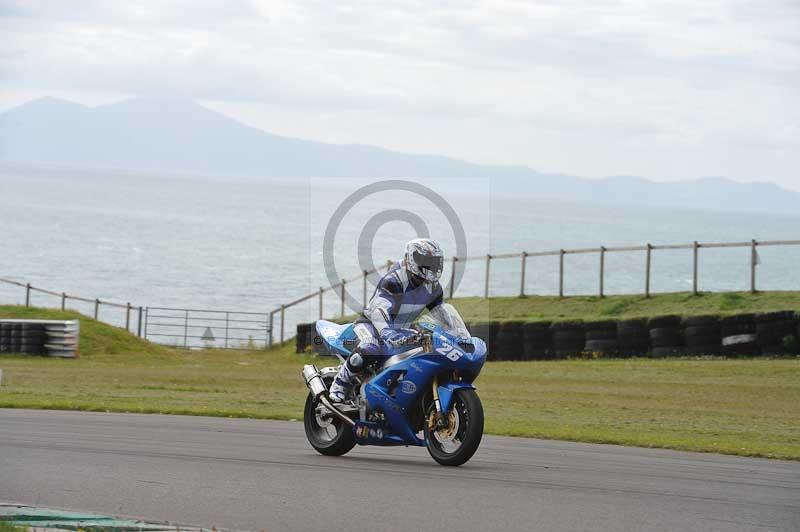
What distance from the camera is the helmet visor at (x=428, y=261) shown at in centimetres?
1072

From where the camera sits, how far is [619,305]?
110 feet

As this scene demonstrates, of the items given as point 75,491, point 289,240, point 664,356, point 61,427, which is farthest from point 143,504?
point 289,240

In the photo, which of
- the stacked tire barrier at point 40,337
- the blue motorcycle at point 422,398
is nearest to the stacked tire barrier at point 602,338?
the stacked tire barrier at point 40,337

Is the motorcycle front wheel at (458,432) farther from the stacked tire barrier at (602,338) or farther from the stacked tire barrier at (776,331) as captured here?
the stacked tire barrier at (602,338)

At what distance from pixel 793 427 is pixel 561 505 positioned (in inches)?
375

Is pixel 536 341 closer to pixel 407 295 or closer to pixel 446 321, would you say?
pixel 407 295

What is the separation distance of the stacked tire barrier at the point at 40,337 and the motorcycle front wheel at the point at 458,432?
73.3ft

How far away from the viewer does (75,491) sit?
8.73m

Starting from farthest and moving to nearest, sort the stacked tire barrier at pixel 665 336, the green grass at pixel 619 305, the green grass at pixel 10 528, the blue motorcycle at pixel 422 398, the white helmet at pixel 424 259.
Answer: the green grass at pixel 619 305 < the stacked tire barrier at pixel 665 336 < the white helmet at pixel 424 259 < the blue motorcycle at pixel 422 398 < the green grass at pixel 10 528

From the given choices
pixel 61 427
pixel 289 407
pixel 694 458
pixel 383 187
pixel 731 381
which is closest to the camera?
pixel 694 458

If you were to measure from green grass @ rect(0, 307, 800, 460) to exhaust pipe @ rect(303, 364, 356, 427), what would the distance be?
340cm

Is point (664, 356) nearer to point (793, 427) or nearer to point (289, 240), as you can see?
point (793, 427)

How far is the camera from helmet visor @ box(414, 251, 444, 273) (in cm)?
1072

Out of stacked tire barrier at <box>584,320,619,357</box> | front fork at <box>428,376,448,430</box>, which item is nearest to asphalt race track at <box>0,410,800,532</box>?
front fork at <box>428,376,448,430</box>
